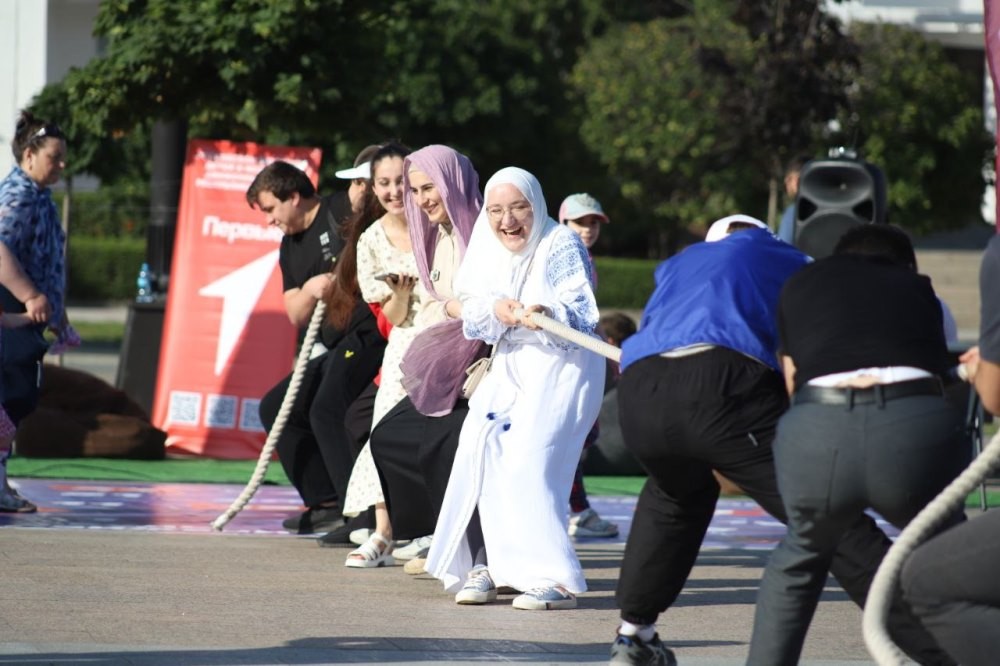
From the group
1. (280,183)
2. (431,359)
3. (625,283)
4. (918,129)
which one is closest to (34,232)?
(280,183)

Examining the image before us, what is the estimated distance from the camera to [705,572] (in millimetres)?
8539

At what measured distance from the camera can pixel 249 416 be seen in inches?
526

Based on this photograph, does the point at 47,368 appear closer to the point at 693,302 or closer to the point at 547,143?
the point at 693,302

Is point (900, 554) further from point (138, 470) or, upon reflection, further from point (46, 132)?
point (138, 470)

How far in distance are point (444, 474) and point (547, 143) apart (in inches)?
1179

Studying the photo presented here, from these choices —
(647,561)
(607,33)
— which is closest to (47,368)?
(647,561)

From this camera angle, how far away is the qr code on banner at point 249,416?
13.3 meters

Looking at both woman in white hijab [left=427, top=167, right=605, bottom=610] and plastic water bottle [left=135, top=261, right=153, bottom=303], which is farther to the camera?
plastic water bottle [left=135, top=261, right=153, bottom=303]

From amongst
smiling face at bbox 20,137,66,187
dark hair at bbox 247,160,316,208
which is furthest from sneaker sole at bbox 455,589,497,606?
smiling face at bbox 20,137,66,187

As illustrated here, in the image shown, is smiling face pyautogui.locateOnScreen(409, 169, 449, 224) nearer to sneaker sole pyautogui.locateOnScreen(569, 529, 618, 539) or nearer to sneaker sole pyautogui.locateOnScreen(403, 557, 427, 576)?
sneaker sole pyautogui.locateOnScreen(403, 557, 427, 576)

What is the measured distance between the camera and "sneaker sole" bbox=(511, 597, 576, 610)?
7223 mm

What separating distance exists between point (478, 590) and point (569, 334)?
1259mm

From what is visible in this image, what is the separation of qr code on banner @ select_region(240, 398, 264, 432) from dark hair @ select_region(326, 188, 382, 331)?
14.6 feet

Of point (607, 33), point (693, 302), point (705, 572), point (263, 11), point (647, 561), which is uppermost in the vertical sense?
point (607, 33)
